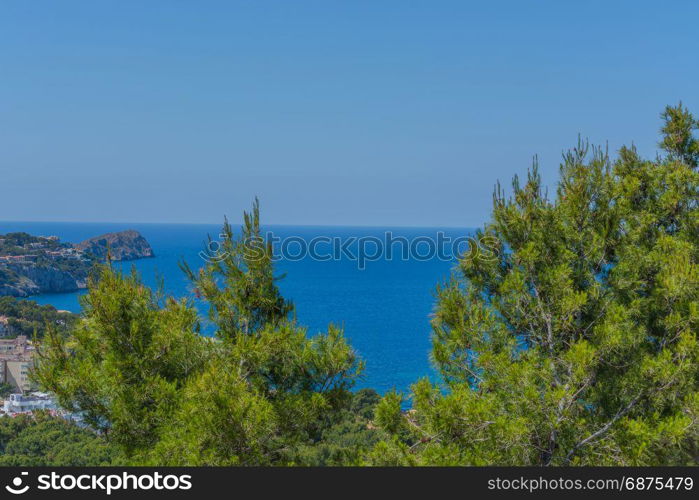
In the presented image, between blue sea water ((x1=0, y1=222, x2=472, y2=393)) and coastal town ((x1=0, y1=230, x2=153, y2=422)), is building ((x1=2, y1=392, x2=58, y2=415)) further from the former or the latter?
coastal town ((x1=0, y1=230, x2=153, y2=422))

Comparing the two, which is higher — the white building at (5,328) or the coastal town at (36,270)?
the coastal town at (36,270)

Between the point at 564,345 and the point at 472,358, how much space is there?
0.71 meters

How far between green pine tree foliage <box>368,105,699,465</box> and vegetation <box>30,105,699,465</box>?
0.04ft

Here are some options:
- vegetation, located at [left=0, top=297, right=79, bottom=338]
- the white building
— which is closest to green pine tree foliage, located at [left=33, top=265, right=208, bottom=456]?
vegetation, located at [left=0, top=297, right=79, bottom=338]

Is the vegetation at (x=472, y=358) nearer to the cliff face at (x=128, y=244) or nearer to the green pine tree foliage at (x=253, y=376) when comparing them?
the green pine tree foliage at (x=253, y=376)

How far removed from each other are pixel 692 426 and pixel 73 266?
69909mm

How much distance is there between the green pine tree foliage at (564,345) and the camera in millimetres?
3633

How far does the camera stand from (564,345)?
13.8 feet

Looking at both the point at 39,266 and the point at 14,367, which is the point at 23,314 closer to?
the point at 14,367

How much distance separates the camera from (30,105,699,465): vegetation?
3678 mm

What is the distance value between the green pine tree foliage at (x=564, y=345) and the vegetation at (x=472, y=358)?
13mm

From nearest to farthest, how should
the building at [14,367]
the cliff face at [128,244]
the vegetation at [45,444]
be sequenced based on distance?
the vegetation at [45,444]
the building at [14,367]
the cliff face at [128,244]

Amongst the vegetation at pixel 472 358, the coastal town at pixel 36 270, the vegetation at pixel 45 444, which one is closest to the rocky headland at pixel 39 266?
the coastal town at pixel 36 270

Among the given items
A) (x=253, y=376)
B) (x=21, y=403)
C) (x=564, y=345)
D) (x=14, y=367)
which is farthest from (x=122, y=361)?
(x=14, y=367)
